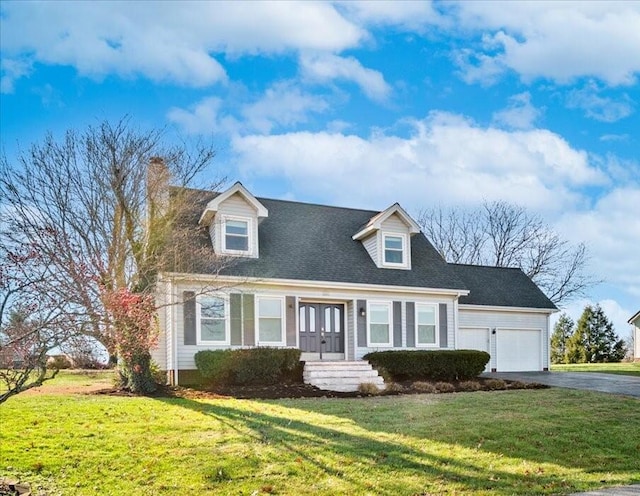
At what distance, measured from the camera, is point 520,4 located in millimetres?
12719

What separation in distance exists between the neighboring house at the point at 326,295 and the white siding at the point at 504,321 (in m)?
0.04

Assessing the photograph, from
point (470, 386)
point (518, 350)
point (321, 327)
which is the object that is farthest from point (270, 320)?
point (518, 350)

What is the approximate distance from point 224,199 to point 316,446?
11690 millimetres

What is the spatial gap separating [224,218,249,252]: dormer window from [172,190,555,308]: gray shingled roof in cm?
57

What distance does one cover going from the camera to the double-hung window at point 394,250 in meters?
22.6

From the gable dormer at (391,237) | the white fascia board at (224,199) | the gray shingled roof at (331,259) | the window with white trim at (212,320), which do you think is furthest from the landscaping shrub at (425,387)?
the white fascia board at (224,199)

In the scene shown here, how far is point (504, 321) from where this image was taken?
25031mm

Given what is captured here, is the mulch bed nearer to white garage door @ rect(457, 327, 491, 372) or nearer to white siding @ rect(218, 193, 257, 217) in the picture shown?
white garage door @ rect(457, 327, 491, 372)

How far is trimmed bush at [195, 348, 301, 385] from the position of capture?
17531mm

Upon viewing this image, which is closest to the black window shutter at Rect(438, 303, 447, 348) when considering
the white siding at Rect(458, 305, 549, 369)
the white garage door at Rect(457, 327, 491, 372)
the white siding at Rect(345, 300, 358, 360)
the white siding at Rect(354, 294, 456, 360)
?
the white siding at Rect(354, 294, 456, 360)

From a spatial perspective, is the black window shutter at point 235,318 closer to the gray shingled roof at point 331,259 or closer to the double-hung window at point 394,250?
the gray shingled roof at point 331,259

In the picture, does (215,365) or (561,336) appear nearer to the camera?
(215,365)

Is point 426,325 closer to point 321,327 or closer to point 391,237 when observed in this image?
point 391,237

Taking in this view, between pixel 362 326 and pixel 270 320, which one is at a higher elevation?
pixel 270 320
